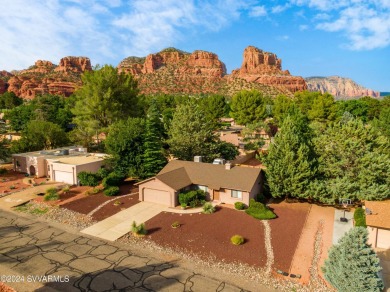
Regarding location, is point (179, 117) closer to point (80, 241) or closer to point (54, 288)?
point (80, 241)

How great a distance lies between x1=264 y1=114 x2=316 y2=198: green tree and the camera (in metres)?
27.3

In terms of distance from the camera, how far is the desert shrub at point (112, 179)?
1284 inches

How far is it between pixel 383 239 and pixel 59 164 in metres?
35.9

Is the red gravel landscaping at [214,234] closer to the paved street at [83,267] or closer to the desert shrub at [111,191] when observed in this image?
the paved street at [83,267]

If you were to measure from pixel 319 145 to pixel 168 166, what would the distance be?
17.9 meters

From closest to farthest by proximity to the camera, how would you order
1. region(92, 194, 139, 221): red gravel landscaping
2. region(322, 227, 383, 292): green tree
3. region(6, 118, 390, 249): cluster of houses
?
region(322, 227, 383, 292): green tree → region(92, 194, 139, 221): red gravel landscaping → region(6, 118, 390, 249): cluster of houses

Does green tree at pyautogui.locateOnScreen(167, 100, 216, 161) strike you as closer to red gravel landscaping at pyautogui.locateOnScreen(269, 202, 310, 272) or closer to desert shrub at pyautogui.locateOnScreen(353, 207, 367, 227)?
red gravel landscaping at pyautogui.locateOnScreen(269, 202, 310, 272)

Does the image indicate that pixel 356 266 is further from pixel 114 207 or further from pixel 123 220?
pixel 114 207

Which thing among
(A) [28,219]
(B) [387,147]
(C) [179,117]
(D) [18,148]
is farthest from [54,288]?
(D) [18,148]

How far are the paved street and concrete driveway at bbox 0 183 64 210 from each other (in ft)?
23.5

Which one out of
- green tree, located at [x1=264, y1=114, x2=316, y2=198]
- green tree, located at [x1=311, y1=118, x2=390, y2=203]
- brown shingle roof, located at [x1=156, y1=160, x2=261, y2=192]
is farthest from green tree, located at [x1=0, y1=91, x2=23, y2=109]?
green tree, located at [x1=311, y1=118, x2=390, y2=203]

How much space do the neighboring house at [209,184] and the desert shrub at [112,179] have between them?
17.7 ft

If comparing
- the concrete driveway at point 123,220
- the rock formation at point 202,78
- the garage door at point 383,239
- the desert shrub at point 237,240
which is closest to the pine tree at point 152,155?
the concrete driveway at point 123,220

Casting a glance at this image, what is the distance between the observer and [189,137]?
124 ft
